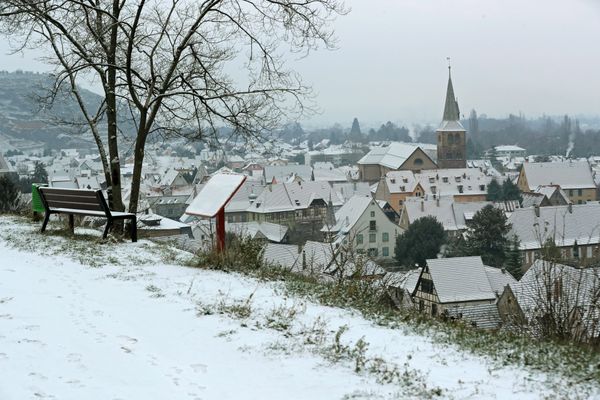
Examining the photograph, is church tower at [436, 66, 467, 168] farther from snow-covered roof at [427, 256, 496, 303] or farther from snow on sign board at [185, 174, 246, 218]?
snow on sign board at [185, 174, 246, 218]

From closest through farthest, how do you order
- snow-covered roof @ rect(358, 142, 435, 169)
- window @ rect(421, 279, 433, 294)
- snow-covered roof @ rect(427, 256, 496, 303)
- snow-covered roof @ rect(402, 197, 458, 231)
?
snow-covered roof @ rect(427, 256, 496, 303)
window @ rect(421, 279, 433, 294)
snow-covered roof @ rect(402, 197, 458, 231)
snow-covered roof @ rect(358, 142, 435, 169)

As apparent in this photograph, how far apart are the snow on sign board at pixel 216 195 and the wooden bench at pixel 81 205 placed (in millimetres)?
1626

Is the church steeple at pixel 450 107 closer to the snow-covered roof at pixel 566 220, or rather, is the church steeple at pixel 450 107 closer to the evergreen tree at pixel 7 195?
the snow-covered roof at pixel 566 220

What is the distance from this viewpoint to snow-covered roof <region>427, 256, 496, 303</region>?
24672 mm

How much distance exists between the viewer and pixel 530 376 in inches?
177

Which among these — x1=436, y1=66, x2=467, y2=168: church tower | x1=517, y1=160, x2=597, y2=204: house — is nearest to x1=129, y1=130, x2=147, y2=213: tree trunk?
x1=517, y1=160, x2=597, y2=204: house

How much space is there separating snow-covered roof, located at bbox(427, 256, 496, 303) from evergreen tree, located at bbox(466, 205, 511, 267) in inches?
345

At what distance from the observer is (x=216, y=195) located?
8.88 m

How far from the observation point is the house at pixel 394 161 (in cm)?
9756

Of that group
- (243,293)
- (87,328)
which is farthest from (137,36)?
(87,328)

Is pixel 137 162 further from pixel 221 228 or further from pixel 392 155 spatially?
pixel 392 155

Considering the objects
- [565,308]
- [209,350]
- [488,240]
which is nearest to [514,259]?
[488,240]

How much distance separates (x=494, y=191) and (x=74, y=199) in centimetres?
6863

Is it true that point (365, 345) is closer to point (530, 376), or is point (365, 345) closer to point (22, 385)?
point (530, 376)
